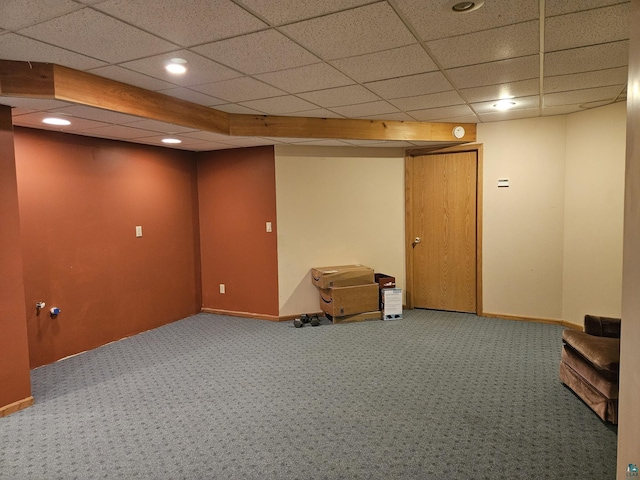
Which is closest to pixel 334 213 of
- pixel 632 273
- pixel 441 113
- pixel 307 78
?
pixel 441 113

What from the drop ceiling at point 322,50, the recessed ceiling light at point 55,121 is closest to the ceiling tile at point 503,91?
the drop ceiling at point 322,50

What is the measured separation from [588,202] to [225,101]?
3816 mm

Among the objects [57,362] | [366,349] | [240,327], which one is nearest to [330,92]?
[366,349]

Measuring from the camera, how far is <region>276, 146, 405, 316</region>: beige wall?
5332 millimetres

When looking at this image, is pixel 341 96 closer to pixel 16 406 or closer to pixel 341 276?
pixel 341 276

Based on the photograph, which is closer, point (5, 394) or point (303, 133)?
point (5, 394)

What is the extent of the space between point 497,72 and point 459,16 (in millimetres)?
1083

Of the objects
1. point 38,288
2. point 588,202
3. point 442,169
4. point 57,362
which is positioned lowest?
point 57,362

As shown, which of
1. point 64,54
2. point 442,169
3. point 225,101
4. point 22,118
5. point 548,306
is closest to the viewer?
point 64,54

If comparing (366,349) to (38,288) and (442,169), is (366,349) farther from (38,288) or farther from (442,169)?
(38,288)

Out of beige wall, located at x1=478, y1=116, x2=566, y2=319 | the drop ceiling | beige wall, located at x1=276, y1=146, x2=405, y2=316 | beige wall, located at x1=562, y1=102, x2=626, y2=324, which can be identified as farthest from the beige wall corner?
beige wall, located at x1=276, y1=146, x2=405, y2=316

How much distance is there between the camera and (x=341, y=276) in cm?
505

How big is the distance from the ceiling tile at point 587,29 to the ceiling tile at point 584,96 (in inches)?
51.1

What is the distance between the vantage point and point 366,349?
412cm
